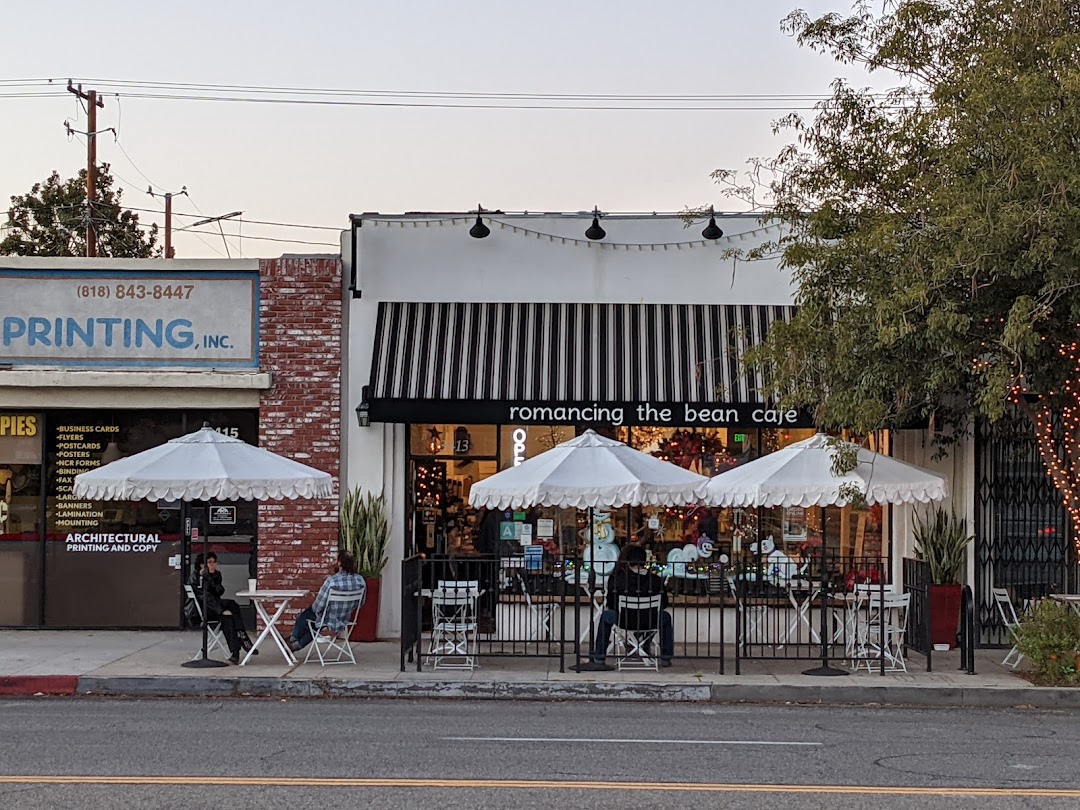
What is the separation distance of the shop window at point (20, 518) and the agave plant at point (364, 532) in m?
4.41

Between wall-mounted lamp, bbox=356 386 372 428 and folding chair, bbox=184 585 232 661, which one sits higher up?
wall-mounted lamp, bbox=356 386 372 428

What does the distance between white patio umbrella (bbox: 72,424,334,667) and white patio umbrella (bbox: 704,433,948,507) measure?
464cm

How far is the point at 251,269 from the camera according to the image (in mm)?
17609

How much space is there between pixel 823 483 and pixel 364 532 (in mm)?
6317

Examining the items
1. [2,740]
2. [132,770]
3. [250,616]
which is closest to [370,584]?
[250,616]

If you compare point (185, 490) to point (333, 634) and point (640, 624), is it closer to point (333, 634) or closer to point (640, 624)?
point (333, 634)

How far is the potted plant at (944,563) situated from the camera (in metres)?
16.3

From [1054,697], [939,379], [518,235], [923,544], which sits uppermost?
[518,235]

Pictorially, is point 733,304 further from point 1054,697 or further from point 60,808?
point 60,808

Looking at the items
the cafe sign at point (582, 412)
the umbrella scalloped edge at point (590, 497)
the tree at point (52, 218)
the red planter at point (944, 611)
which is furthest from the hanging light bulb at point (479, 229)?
the tree at point (52, 218)

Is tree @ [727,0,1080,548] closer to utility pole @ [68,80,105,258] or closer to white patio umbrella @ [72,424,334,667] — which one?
white patio umbrella @ [72,424,334,667]

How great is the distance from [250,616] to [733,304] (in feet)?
26.4

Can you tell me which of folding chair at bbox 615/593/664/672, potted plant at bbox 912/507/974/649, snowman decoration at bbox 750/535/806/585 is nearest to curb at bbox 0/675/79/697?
folding chair at bbox 615/593/664/672

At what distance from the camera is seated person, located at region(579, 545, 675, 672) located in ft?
48.0
